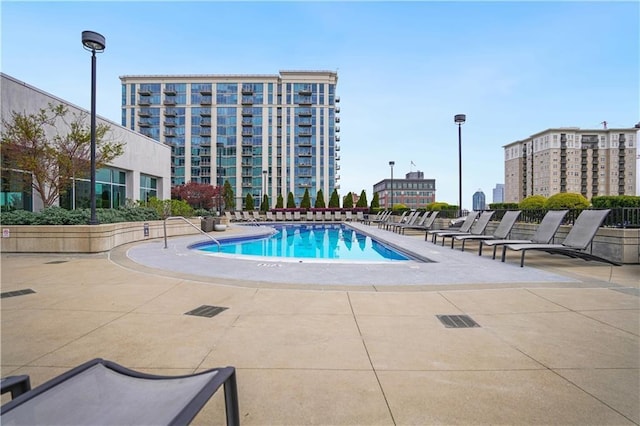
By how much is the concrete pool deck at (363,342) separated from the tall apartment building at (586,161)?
121871 mm

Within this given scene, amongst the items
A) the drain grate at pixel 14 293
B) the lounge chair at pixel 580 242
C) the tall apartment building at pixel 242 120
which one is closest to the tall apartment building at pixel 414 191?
the tall apartment building at pixel 242 120

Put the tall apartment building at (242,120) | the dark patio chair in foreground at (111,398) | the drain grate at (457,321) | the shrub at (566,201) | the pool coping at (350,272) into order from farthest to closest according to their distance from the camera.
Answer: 1. the tall apartment building at (242,120)
2. the shrub at (566,201)
3. the pool coping at (350,272)
4. the drain grate at (457,321)
5. the dark patio chair in foreground at (111,398)

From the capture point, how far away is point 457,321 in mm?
3650

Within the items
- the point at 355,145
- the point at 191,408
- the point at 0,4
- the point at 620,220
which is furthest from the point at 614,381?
the point at 355,145

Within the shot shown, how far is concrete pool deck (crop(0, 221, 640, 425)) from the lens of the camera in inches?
81.8

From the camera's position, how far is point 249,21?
43.9 ft

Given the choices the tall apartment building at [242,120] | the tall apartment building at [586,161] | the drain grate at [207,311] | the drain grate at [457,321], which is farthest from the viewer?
the tall apartment building at [586,161]

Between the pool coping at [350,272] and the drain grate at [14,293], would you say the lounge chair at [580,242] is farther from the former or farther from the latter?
the drain grate at [14,293]

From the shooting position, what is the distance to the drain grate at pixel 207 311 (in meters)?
3.87

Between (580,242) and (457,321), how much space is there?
218 inches

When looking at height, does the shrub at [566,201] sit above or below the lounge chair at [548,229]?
above

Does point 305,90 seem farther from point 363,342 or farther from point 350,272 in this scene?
point 363,342

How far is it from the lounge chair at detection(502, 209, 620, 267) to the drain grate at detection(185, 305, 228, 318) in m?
6.22

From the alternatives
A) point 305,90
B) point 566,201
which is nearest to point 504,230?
point 566,201
